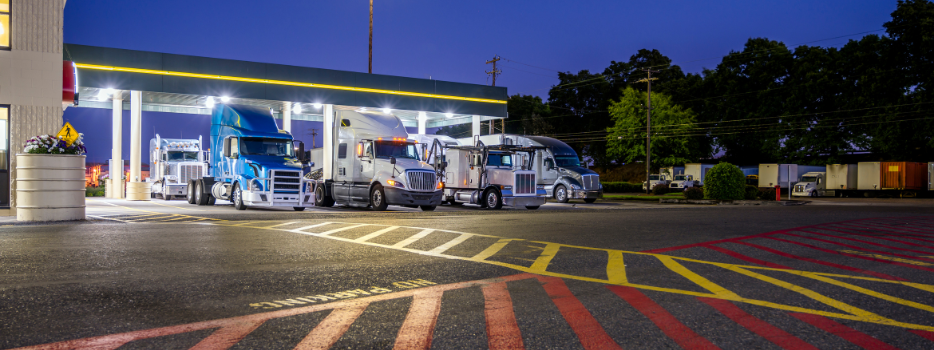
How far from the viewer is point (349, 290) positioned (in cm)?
596

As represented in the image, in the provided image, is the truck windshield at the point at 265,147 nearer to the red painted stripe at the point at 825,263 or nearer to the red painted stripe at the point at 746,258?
the red painted stripe at the point at 746,258

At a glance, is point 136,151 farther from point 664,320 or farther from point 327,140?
point 664,320

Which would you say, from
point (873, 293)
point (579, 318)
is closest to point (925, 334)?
point (873, 293)

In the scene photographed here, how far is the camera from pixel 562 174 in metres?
30.1

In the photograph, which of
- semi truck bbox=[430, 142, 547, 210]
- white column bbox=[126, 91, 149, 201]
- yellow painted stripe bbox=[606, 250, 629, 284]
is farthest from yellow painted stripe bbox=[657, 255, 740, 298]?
white column bbox=[126, 91, 149, 201]

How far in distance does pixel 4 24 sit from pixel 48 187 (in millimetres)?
5034

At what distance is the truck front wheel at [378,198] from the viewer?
67.2 feet

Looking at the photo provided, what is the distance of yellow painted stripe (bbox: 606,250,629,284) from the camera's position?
679 centimetres

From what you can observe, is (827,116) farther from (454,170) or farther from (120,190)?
(120,190)

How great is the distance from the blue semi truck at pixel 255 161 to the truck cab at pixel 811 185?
3832 cm

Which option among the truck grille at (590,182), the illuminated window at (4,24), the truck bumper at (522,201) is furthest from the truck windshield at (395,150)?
the truck grille at (590,182)

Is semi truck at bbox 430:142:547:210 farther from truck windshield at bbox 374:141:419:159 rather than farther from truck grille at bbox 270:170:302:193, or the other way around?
truck grille at bbox 270:170:302:193

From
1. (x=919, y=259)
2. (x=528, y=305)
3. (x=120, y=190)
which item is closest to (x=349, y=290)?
(x=528, y=305)

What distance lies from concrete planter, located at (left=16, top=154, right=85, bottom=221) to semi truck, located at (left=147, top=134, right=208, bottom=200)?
15989 mm
